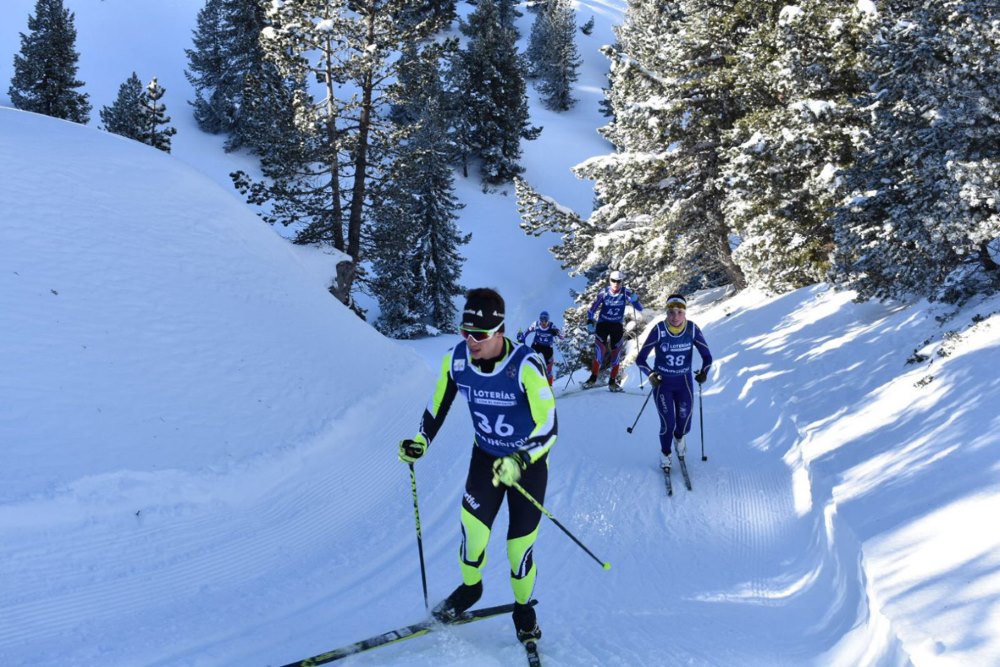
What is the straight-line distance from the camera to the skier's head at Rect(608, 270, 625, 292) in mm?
12922

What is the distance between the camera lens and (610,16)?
96375mm

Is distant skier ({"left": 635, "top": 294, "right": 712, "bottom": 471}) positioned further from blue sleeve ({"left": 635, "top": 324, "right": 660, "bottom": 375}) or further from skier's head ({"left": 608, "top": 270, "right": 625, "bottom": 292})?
skier's head ({"left": 608, "top": 270, "right": 625, "bottom": 292})

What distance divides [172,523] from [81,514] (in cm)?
82

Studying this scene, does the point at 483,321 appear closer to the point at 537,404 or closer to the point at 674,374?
the point at 537,404

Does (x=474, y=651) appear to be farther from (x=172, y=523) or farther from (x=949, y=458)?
(x=949, y=458)

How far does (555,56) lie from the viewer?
66625 millimetres

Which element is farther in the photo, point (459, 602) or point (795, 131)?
point (795, 131)

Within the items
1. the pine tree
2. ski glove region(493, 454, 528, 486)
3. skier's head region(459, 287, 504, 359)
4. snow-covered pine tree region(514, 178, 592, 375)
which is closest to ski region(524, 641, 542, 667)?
ski glove region(493, 454, 528, 486)

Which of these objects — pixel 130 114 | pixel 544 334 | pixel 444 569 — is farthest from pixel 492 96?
pixel 444 569

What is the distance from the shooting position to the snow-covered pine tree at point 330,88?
17.0 metres

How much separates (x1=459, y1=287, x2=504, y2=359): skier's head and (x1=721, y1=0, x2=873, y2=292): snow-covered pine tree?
11175mm

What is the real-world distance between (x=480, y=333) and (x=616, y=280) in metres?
9.20

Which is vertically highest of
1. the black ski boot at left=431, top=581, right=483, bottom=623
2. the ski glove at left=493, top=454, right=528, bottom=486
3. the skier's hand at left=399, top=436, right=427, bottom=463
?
the skier's hand at left=399, top=436, right=427, bottom=463

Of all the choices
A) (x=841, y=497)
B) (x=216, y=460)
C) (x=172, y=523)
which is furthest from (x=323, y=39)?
(x=841, y=497)
